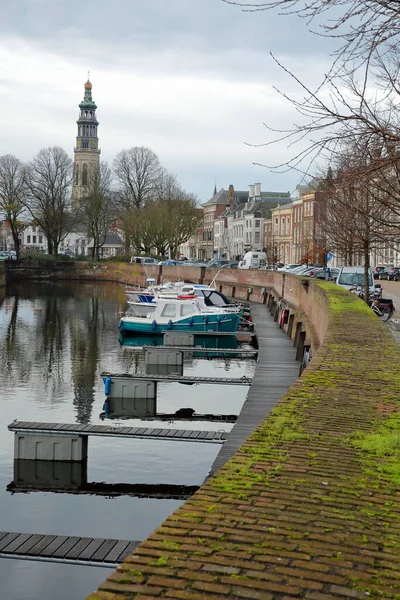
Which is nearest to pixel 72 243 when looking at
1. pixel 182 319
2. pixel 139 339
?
pixel 182 319

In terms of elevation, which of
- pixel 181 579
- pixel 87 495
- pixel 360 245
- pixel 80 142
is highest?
pixel 80 142

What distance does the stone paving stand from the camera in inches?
187

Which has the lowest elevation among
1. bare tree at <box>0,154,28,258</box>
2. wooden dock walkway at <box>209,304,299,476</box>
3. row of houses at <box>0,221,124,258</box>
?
wooden dock walkway at <box>209,304,299,476</box>

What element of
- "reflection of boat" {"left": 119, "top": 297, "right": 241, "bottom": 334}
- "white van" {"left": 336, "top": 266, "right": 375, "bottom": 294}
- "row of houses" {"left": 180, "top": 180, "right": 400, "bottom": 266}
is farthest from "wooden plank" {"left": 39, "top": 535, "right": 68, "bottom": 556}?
"row of houses" {"left": 180, "top": 180, "right": 400, "bottom": 266}

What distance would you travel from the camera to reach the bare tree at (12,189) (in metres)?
103

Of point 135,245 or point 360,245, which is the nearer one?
point 360,245

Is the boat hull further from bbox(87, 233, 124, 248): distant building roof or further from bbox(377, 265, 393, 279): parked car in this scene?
bbox(87, 233, 124, 248): distant building roof

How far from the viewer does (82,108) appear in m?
183

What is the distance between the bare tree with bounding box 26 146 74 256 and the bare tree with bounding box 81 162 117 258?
2.91 metres

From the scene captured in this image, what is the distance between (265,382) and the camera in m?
22.8

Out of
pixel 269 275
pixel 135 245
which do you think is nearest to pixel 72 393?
pixel 269 275

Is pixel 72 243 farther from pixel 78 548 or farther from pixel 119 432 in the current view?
pixel 78 548

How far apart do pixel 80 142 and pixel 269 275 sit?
127 meters

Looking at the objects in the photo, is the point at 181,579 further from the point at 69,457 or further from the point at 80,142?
the point at 80,142
